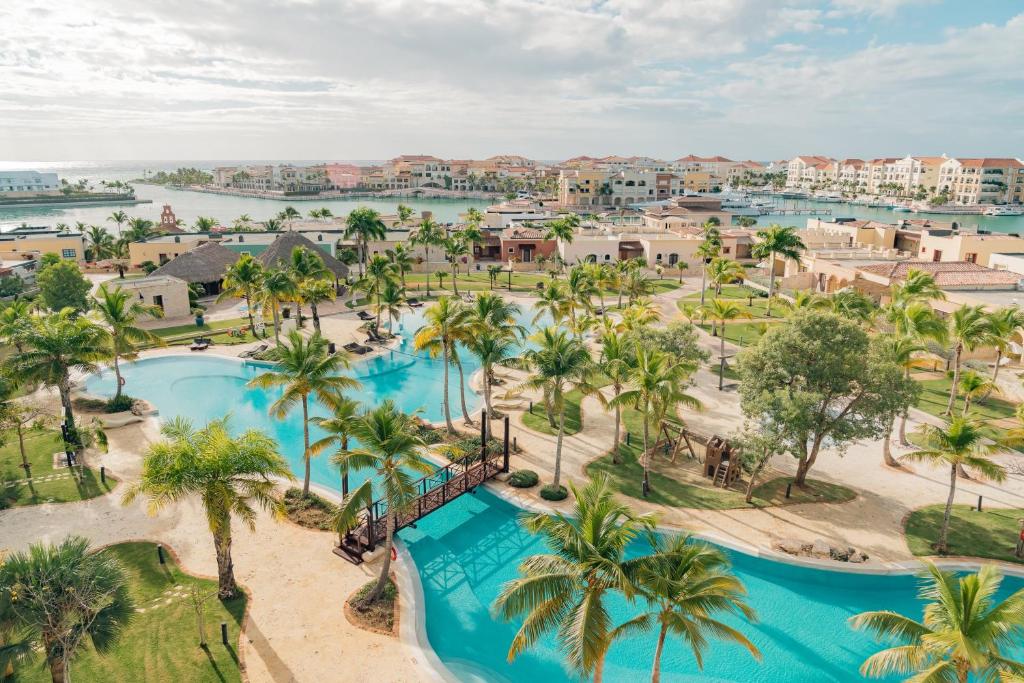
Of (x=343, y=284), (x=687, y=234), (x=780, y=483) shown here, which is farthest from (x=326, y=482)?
(x=687, y=234)

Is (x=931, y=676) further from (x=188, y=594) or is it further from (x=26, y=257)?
(x=26, y=257)

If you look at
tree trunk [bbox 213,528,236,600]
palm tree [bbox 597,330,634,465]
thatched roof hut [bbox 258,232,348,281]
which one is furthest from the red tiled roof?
tree trunk [bbox 213,528,236,600]

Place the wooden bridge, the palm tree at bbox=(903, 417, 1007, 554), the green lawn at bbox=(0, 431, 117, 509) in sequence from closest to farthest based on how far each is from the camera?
the palm tree at bbox=(903, 417, 1007, 554)
the wooden bridge
the green lawn at bbox=(0, 431, 117, 509)

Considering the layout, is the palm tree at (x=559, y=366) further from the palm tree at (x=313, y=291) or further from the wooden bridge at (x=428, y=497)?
the palm tree at (x=313, y=291)

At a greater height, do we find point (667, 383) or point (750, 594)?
point (667, 383)

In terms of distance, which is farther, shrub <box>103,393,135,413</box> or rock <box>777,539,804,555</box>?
shrub <box>103,393,135,413</box>

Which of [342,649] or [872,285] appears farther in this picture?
[872,285]

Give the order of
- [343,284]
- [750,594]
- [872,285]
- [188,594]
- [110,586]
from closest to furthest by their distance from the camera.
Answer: [110,586] < [188,594] < [750,594] < [872,285] < [343,284]

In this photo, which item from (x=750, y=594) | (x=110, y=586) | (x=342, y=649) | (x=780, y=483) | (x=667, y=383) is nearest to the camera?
(x=110, y=586)

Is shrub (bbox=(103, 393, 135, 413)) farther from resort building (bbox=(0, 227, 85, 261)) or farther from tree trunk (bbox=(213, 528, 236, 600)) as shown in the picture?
resort building (bbox=(0, 227, 85, 261))
